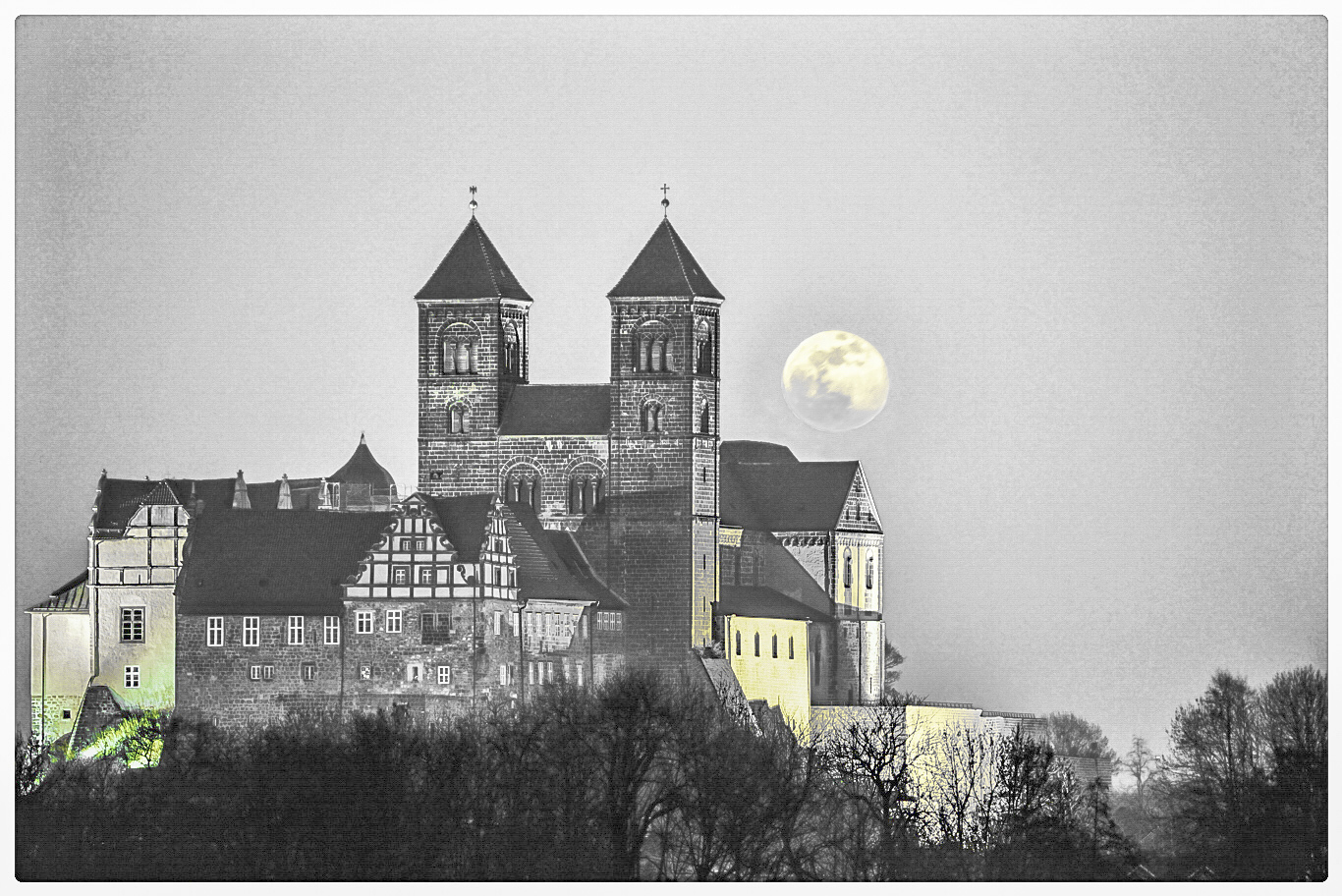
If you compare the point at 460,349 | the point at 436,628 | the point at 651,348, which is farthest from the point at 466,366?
the point at 436,628

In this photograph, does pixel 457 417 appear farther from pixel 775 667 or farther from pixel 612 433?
pixel 775 667

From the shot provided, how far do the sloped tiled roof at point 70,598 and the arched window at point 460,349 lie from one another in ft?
25.5

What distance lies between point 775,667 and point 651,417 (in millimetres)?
4610

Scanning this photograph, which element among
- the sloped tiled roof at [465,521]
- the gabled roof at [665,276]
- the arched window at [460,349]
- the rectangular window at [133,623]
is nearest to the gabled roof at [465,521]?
the sloped tiled roof at [465,521]

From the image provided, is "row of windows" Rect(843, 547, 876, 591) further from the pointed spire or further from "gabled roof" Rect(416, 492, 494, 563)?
the pointed spire

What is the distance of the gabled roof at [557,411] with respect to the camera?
65.0 meters

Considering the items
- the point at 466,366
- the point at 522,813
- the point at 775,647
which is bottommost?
the point at 522,813

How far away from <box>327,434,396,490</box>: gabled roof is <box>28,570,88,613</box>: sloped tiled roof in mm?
3282

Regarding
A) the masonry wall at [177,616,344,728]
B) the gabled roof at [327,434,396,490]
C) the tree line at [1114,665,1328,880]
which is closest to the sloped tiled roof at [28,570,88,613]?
the masonry wall at [177,616,344,728]

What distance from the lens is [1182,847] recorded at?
55.6 m

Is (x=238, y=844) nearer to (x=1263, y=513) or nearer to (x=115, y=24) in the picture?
(x=115, y=24)

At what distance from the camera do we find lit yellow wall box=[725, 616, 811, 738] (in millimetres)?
65125

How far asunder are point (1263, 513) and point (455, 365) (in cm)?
1445

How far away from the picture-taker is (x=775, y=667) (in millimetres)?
66438
